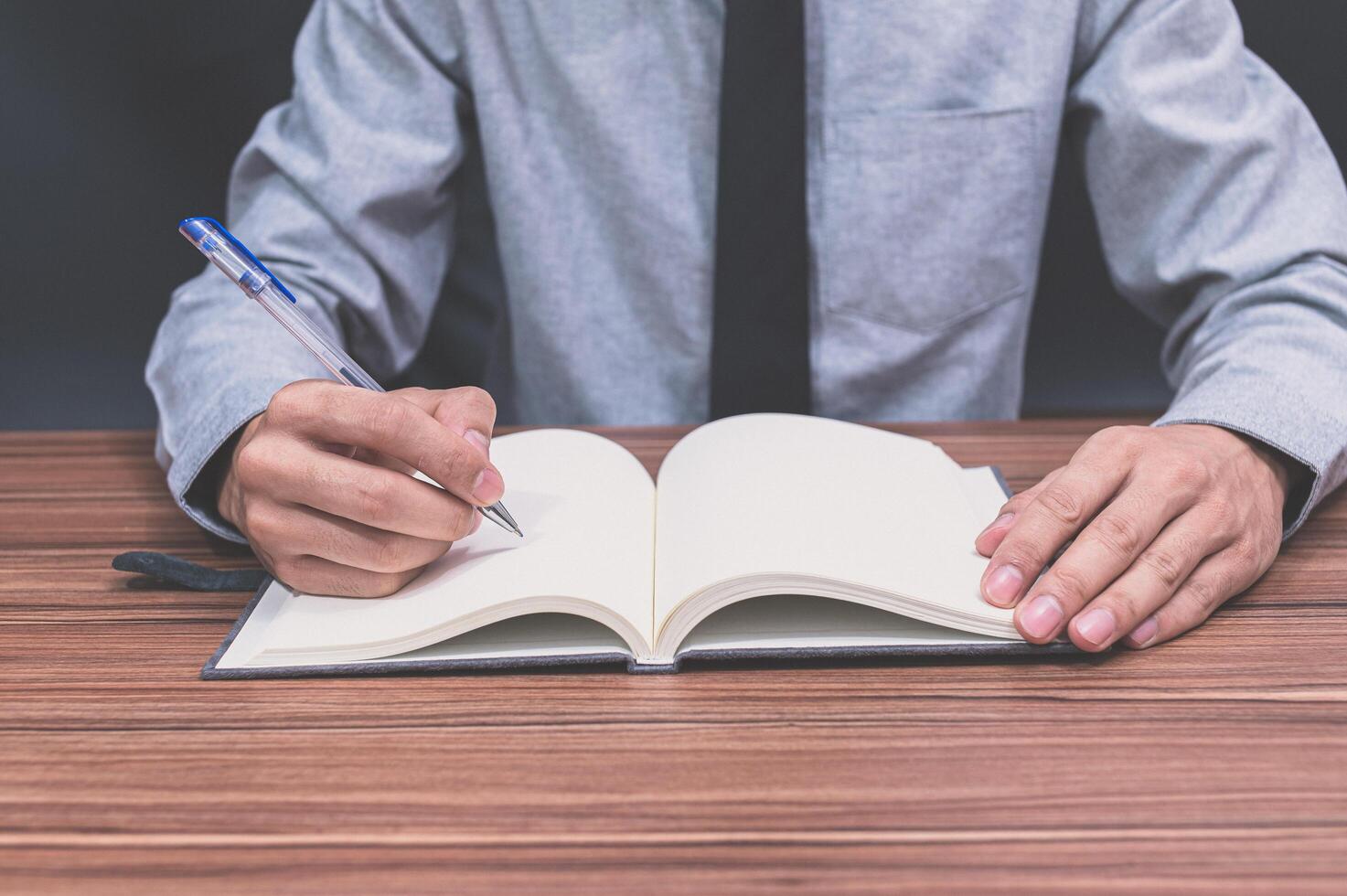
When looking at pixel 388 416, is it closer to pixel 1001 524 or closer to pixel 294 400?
pixel 294 400

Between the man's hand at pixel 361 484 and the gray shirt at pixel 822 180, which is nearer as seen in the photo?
the man's hand at pixel 361 484

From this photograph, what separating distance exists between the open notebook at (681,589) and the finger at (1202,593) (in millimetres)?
91

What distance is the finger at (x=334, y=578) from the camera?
0.68 meters

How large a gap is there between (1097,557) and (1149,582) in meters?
0.03

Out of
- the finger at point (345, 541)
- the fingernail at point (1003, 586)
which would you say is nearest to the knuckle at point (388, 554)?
the finger at point (345, 541)

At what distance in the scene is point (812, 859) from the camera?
472 millimetres

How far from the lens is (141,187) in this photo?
1597 mm

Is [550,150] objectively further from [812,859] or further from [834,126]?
[812,859]

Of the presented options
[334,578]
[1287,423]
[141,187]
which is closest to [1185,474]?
[1287,423]

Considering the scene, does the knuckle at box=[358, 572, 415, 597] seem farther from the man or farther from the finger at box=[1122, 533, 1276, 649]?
the finger at box=[1122, 533, 1276, 649]

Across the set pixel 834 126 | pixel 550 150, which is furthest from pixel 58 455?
pixel 834 126

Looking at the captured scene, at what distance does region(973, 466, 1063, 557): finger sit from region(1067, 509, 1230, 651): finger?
69 millimetres

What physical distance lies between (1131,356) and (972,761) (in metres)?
1.35

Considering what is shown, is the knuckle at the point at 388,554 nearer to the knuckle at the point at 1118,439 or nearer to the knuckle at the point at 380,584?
the knuckle at the point at 380,584
